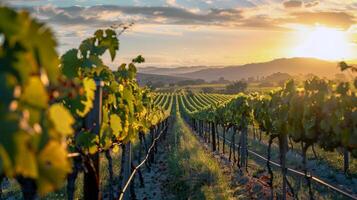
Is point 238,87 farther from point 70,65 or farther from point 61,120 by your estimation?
point 61,120

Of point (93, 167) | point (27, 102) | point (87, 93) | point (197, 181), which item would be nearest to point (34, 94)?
point (27, 102)

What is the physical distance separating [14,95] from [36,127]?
16 centimetres

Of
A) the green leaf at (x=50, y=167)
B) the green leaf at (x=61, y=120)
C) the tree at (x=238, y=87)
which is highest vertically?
the green leaf at (x=61, y=120)

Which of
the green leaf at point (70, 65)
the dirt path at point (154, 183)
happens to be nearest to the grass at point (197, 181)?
the dirt path at point (154, 183)

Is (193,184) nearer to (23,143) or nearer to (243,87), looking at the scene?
(23,143)

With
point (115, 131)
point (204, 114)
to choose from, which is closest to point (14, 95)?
point (115, 131)

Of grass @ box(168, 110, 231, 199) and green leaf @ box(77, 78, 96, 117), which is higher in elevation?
green leaf @ box(77, 78, 96, 117)

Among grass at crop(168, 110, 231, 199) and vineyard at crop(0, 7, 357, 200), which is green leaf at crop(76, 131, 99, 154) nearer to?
vineyard at crop(0, 7, 357, 200)

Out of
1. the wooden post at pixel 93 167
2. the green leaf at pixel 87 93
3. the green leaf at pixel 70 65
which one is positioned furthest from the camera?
the green leaf at pixel 70 65

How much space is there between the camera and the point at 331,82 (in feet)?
27.8

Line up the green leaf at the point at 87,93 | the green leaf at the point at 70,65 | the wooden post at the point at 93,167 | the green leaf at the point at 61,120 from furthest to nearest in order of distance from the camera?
the green leaf at the point at 70,65 < the wooden post at the point at 93,167 < the green leaf at the point at 87,93 < the green leaf at the point at 61,120

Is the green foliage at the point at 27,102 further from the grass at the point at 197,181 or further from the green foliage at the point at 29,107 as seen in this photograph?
the grass at the point at 197,181

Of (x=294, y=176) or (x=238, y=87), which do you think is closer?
(x=294, y=176)

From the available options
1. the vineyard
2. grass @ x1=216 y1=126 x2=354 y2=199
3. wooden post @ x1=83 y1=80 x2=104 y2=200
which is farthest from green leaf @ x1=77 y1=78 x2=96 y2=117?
grass @ x1=216 y1=126 x2=354 y2=199
